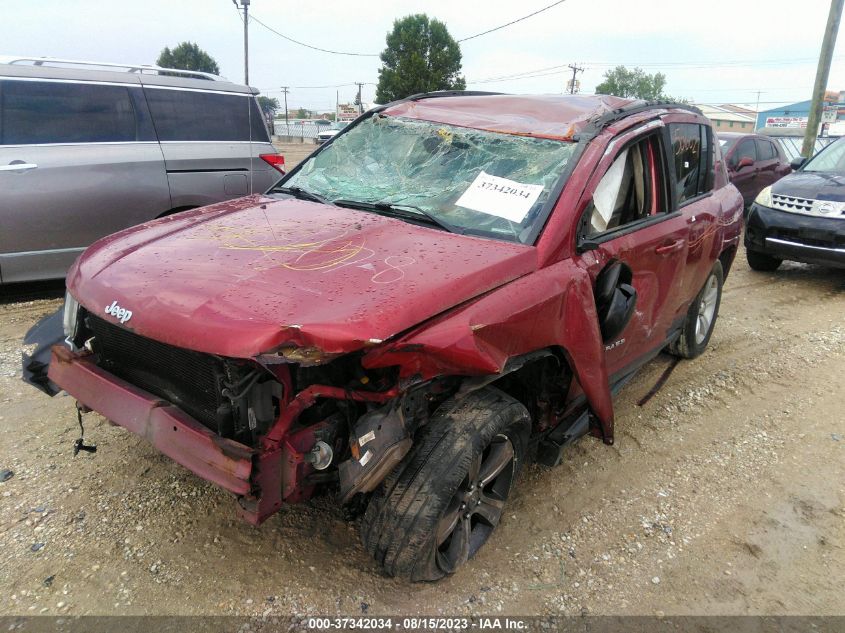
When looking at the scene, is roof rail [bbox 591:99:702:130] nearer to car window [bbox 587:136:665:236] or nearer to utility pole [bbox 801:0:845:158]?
car window [bbox 587:136:665:236]

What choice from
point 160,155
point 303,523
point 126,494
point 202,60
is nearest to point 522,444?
point 303,523

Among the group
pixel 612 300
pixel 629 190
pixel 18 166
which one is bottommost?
pixel 612 300

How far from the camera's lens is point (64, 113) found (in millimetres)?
5211

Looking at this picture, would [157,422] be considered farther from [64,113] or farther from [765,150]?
[765,150]

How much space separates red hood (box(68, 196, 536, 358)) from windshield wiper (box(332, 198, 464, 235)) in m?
0.07

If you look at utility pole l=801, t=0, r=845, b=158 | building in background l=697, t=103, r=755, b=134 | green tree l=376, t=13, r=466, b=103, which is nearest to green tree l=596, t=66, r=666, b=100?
building in background l=697, t=103, r=755, b=134

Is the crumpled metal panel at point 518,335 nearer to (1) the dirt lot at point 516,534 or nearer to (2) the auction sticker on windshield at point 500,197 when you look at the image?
(2) the auction sticker on windshield at point 500,197

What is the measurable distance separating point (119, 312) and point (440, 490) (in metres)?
1.34

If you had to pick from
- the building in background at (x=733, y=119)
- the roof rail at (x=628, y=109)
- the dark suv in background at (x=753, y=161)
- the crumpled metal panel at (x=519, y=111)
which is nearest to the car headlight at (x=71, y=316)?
the crumpled metal panel at (x=519, y=111)

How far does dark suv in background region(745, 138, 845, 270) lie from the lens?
22.4 feet

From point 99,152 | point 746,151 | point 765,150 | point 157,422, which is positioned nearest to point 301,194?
point 157,422

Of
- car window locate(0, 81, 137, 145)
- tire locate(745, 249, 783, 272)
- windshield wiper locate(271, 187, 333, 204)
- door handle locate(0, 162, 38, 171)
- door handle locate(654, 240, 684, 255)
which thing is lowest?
tire locate(745, 249, 783, 272)

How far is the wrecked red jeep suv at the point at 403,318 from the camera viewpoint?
6.86 feet

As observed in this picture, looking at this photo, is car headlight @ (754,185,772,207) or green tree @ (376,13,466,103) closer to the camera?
car headlight @ (754,185,772,207)
